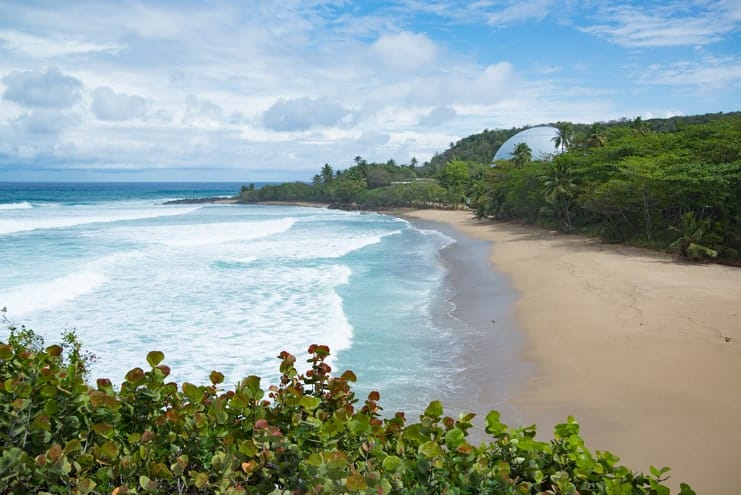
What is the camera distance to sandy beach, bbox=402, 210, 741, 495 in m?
7.81

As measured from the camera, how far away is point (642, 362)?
11094 millimetres

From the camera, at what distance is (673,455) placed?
7516 millimetres

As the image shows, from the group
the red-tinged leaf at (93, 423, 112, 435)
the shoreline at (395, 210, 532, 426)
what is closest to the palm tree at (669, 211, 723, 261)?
the shoreline at (395, 210, 532, 426)

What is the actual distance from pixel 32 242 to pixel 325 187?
61.9 meters

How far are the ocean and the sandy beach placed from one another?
1868 millimetres

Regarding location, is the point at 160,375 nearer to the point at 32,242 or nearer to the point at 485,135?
the point at 32,242

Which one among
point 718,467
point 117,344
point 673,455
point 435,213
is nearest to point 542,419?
point 673,455

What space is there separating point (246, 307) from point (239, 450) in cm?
1455

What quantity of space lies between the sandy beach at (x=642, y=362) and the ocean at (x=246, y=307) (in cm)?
187

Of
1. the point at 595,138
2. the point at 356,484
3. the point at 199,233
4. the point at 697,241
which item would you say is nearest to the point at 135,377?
the point at 356,484

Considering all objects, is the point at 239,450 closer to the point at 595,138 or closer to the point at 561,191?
the point at 561,191

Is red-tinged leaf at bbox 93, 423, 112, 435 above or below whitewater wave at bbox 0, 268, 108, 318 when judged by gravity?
above

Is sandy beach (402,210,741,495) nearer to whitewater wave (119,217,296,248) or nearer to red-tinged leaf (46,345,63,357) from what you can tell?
red-tinged leaf (46,345,63,357)

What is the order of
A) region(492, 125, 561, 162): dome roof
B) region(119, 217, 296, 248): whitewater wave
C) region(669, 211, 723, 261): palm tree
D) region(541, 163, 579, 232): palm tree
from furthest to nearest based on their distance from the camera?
1. region(492, 125, 561, 162): dome roof
2. region(541, 163, 579, 232): palm tree
3. region(119, 217, 296, 248): whitewater wave
4. region(669, 211, 723, 261): palm tree
